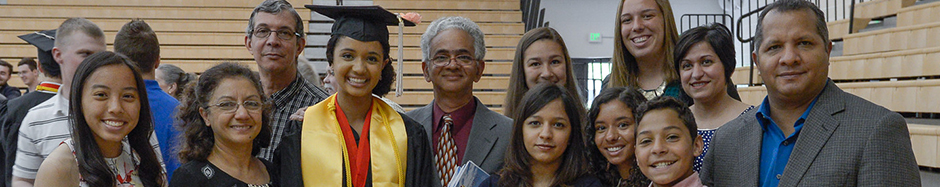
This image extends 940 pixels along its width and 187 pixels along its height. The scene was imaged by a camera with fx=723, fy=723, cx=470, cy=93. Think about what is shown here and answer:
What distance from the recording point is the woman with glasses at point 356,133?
1.89 m

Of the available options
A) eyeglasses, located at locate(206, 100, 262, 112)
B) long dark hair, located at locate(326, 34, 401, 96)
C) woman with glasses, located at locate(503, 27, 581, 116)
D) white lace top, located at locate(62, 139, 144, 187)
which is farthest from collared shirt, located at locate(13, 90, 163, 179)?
woman with glasses, located at locate(503, 27, 581, 116)

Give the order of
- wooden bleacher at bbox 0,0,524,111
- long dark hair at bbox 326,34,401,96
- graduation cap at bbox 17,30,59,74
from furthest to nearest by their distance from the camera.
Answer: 1. wooden bleacher at bbox 0,0,524,111
2. graduation cap at bbox 17,30,59,74
3. long dark hair at bbox 326,34,401,96

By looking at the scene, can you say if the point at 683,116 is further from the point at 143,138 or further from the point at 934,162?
the point at 934,162

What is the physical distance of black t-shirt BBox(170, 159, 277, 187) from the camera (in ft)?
5.83

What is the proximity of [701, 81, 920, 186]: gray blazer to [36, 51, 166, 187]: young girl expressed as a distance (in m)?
1.50

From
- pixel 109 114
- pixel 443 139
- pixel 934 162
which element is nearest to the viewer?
pixel 109 114

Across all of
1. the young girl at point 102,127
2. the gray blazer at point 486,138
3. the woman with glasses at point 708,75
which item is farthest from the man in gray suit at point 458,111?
the young girl at point 102,127

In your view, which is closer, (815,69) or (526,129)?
(815,69)

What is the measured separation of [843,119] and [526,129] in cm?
79

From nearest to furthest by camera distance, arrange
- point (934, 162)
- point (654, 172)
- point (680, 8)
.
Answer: point (654, 172)
point (934, 162)
point (680, 8)

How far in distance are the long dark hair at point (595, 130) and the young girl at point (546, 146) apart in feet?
0.16

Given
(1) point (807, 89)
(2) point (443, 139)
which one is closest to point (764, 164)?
(1) point (807, 89)

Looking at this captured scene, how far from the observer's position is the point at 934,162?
3412 millimetres

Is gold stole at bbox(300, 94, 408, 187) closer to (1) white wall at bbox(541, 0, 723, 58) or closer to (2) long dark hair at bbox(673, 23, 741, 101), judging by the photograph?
(2) long dark hair at bbox(673, 23, 741, 101)
